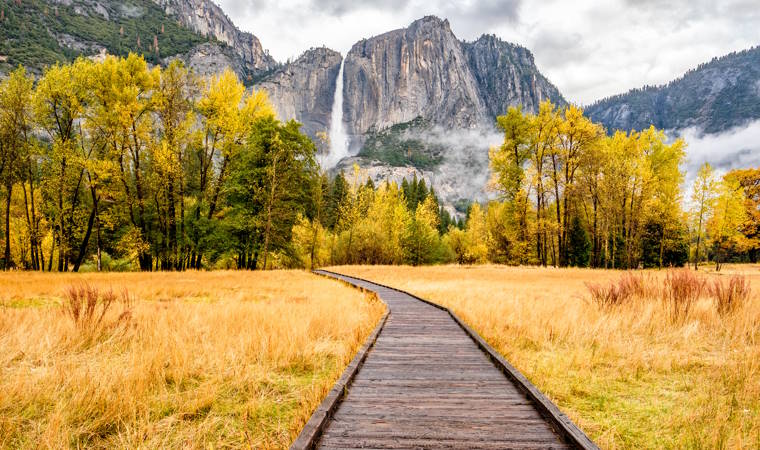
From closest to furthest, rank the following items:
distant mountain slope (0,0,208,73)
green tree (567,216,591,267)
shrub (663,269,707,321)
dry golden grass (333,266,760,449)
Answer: dry golden grass (333,266,760,449), shrub (663,269,707,321), green tree (567,216,591,267), distant mountain slope (0,0,208,73)

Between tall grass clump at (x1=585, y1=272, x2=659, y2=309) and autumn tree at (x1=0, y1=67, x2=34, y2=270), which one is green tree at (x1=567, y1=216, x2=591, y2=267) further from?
autumn tree at (x1=0, y1=67, x2=34, y2=270)

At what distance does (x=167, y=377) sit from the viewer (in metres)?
4.84

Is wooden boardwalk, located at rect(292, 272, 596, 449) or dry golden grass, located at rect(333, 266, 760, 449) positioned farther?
dry golden grass, located at rect(333, 266, 760, 449)

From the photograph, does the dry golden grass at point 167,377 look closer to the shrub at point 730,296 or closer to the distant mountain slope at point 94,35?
the shrub at point 730,296

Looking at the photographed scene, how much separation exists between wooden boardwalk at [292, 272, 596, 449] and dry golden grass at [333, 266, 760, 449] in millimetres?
495

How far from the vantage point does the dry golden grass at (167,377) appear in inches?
130

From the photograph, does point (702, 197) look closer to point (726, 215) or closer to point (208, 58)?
point (726, 215)

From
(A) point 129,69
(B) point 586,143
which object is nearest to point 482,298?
(B) point 586,143

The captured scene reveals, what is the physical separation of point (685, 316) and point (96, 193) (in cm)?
3299

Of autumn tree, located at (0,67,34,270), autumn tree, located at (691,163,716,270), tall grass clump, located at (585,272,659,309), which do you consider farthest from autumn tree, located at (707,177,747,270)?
autumn tree, located at (0,67,34,270)

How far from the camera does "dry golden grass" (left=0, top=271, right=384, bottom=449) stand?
3.30 metres

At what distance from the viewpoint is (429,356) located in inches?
238

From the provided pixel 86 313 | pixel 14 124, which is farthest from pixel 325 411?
pixel 14 124

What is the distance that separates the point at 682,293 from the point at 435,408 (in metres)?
10.1
